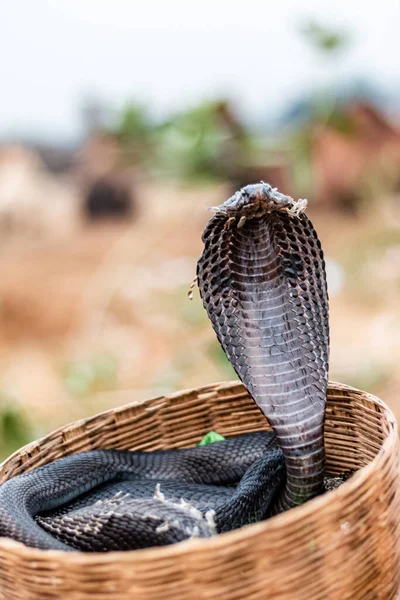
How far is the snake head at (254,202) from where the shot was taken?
149cm

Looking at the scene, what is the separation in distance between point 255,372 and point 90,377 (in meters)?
3.28

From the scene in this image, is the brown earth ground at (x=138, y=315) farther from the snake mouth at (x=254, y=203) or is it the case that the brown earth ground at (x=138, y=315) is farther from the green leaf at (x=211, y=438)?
the snake mouth at (x=254, y=203)

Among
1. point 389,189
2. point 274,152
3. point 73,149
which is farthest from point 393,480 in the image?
point 73,149

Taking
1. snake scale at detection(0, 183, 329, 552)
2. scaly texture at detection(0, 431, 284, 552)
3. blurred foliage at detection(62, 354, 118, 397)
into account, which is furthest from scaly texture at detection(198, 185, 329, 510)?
blurred foliage at detection(62, 354, 118, 397)

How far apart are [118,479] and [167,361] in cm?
354

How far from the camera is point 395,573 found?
1.56 meters

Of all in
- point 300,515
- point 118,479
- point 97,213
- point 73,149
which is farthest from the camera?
point 73,149

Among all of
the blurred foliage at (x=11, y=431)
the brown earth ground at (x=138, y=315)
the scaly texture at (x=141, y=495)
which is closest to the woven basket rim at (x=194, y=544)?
the scaly texture at (x=141, y=495)

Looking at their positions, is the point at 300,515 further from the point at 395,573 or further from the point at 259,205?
the point at 259,205

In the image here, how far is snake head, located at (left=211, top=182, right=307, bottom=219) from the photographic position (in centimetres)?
149

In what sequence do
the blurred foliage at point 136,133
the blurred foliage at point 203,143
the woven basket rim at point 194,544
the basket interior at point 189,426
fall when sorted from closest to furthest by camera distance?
the woven basket rim at point 194,544, the basket interior at point 189,426, the blurred foliage at point 203,143, the blurred foliage at point 136,133

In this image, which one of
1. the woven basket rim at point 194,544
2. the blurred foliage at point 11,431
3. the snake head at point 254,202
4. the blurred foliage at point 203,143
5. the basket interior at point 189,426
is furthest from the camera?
the blurred foliage at point 203,143

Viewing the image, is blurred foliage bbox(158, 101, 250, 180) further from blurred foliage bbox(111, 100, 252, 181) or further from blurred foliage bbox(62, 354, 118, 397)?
blurred foliage bbox(62, 354, 118, 397)

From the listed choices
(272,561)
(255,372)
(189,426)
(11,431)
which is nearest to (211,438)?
(189,426)
